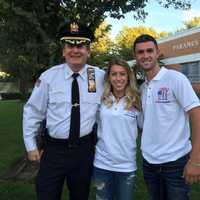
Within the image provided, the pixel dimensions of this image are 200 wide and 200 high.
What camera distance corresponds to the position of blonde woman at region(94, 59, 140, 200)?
4215 millimetres

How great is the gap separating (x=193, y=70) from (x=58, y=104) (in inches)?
1712

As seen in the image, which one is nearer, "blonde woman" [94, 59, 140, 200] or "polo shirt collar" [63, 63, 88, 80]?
"blonde woman" [94, 59, 140, 200]

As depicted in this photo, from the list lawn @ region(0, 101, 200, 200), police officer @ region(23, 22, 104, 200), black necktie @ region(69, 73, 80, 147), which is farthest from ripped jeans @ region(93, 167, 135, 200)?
lawn @ region(0, 101, 200, 200)

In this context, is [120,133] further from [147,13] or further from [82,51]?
[147,13]

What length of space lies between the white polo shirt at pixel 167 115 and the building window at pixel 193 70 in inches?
1658

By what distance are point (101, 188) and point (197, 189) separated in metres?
2.80

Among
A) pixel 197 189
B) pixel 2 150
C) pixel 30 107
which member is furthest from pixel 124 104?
pixel 2 150

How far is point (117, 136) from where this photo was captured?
421 centimetres

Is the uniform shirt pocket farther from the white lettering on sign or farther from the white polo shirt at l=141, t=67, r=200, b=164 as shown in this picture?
the white lettering on sign

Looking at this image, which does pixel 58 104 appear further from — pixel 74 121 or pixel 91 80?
pixel 91 80

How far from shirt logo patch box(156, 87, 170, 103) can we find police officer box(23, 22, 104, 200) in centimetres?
56

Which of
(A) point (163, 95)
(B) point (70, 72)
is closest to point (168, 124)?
(A) point (163, 95)

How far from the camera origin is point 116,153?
4.24 meters

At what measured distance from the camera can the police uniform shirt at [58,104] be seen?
432cm
